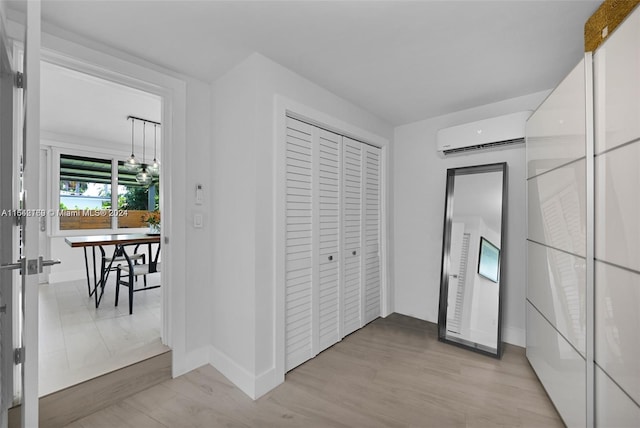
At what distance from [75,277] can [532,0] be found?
252 inches

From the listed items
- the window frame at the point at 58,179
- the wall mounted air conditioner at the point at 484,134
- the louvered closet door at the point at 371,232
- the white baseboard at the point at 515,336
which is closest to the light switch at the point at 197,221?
the louvered closet door at the point at 371,232

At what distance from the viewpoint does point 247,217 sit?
6.33ft

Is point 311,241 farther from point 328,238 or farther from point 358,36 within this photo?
point 358,36

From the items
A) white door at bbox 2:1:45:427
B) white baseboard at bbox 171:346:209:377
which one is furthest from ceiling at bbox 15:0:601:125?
white baseboard at bbox 171:346:209:377

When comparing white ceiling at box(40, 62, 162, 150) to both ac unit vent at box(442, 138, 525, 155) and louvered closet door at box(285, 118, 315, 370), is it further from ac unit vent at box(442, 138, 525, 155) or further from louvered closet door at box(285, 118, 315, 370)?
ac unit vent at box(442, 138, 525, 155)

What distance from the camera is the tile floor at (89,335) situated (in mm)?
1927

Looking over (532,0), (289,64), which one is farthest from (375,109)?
(532,0)

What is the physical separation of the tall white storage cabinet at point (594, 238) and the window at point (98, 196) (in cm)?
602

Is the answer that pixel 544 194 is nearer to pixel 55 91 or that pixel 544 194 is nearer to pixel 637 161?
pixel 637 161

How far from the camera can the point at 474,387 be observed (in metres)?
1.94

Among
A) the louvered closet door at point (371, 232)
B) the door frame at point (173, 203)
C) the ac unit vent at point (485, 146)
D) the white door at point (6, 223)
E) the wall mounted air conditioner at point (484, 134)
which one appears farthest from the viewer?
the louvered closet door at point (371, 232)

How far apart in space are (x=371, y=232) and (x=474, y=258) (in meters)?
1.02

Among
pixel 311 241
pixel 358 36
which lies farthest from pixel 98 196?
pixel 358 36

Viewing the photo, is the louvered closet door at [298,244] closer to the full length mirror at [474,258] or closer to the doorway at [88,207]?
the doorway at [88,207]
